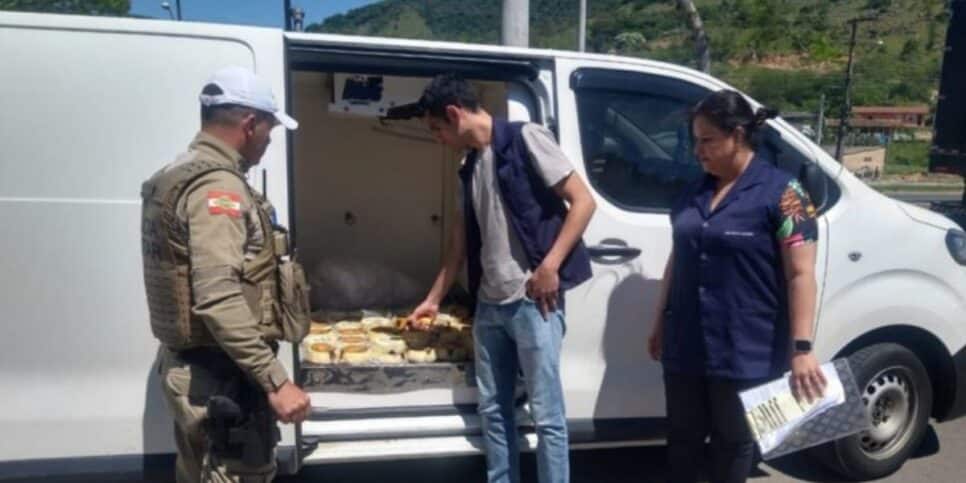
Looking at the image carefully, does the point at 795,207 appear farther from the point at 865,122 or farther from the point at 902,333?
the point at 865,122

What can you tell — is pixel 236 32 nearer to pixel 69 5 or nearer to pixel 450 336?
pixel 450 336

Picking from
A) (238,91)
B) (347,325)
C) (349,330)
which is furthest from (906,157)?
(238,91)

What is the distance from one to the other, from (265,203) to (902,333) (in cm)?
297

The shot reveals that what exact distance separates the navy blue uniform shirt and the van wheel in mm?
1183

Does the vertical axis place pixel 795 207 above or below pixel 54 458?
above

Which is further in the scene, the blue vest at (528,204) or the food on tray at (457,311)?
the food on tray at (457,311)

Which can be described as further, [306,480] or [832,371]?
[306,480]

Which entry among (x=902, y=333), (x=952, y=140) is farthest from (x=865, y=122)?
(x=902, y=333)

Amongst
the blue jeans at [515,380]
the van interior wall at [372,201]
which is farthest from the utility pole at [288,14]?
the blue jeans at [515,380]

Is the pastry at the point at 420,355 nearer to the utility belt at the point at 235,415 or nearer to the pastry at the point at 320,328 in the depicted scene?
the pastry at the point at 320,328

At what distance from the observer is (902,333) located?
3.79m

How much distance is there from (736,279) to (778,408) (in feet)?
1.50

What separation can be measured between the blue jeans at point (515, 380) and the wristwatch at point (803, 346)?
0.84 meters

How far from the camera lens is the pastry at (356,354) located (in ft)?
11.9
